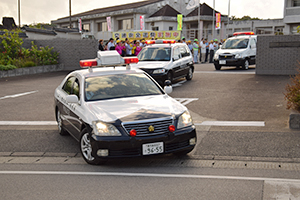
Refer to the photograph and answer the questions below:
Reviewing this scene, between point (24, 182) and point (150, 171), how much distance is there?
1.86 metres

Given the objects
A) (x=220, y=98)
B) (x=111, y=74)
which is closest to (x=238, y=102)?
(x=220, y=98)

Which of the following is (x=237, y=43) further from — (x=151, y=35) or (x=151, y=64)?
(x=151, y=35)

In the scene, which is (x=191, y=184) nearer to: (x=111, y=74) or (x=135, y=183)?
(x=135, y=183)

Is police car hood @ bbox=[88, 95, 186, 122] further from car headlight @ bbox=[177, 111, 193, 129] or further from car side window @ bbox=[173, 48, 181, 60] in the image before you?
car side window @ bbox=[173, 48, 181, 60]

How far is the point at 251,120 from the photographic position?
32.3ft

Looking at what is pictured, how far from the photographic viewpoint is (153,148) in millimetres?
6082

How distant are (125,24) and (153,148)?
158ft

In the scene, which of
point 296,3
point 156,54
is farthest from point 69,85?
point 296,3

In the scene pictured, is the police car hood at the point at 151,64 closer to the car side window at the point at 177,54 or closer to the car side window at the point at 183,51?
the car side window at the point at 177,54

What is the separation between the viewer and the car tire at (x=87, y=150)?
6332 millimetres

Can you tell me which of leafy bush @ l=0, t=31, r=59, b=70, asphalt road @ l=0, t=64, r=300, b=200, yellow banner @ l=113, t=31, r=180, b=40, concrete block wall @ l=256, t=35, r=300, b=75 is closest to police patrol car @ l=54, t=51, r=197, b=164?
asphalt road @ l=0, t=64, r=300, b=200

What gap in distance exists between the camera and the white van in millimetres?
22172

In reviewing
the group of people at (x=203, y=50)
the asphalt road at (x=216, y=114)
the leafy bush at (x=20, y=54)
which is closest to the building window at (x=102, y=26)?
the group of people at (x=203, y=50)

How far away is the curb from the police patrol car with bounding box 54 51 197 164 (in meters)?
15.3
